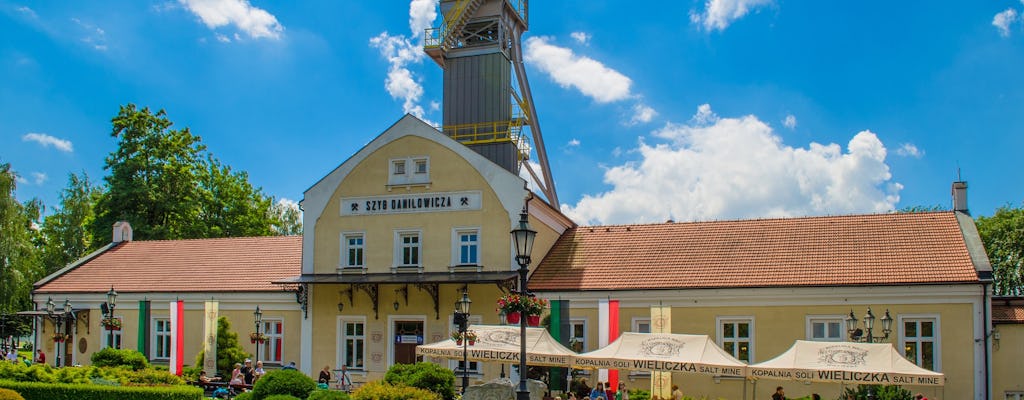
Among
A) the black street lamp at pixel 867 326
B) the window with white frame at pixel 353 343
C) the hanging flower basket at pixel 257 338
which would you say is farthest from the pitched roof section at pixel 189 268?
the black street lamp at pixel 867 326

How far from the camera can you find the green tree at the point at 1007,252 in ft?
148

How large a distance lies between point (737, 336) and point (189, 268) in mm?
21285

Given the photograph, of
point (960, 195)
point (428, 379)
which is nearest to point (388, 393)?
point (428, 379)

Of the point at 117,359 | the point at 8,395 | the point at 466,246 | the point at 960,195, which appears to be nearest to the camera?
the point at 8,395

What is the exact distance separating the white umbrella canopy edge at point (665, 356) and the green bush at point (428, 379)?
3.22 meters

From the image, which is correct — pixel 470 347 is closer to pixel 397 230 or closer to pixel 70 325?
pixel 397 230

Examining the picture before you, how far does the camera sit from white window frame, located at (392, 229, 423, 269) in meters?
32.2

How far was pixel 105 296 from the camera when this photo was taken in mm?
37156

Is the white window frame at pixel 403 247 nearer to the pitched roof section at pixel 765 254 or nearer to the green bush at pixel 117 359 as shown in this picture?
the pitched roof section at pixel 765 254

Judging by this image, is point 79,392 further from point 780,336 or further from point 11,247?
point 11,247

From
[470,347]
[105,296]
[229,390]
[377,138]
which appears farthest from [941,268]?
[105,296]

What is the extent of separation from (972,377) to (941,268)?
3.00 meters

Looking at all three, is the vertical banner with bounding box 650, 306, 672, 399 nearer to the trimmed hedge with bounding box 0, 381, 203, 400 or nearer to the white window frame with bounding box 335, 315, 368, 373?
the white window frame with bounding box 335, 315, 368, 373

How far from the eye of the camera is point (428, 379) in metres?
24.3
